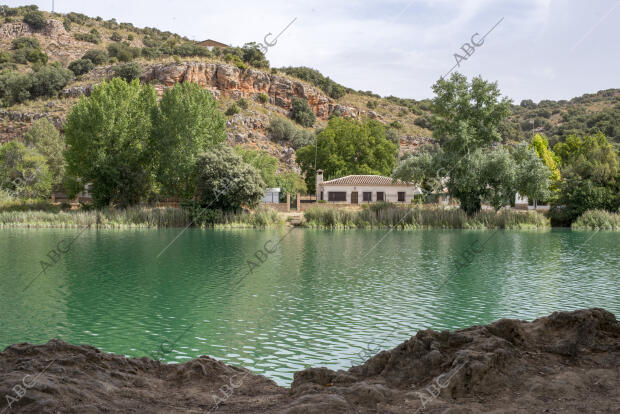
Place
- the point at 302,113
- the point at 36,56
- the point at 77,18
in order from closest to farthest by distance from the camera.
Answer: the point at 36,56 → the point at 302,113 → the point at 77,18

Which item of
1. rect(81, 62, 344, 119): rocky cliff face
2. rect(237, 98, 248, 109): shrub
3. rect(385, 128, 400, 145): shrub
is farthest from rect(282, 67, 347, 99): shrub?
rect(237, 98, 248, 109): shrub

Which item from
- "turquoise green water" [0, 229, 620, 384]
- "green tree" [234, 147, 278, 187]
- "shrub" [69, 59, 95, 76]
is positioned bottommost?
"turquoise green water" [0, 229, 620, 384]

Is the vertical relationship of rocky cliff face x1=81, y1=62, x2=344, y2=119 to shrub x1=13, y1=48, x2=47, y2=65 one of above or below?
below

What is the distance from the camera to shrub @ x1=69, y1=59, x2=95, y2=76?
92.4 m

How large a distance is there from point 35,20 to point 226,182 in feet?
279

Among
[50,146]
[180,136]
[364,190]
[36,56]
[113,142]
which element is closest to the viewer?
[180,136]

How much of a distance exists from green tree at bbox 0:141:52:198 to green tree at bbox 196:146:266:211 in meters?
20.0

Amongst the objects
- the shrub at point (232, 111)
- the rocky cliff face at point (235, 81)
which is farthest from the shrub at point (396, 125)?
the shrub at point (232, 111)

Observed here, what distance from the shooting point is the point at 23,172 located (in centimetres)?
5153

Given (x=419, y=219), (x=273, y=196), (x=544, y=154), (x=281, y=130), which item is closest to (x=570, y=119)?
(x=544, y=154)

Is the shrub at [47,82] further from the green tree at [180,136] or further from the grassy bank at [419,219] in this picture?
the grassy bank at [419,219]

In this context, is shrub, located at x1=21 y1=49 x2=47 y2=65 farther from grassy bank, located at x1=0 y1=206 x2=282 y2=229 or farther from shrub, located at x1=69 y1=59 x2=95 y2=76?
grassy bank, located at x1=0 y1=206 x2=282 y2=229

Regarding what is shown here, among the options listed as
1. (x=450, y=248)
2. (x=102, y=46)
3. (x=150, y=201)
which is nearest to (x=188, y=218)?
(x=150, y=201)

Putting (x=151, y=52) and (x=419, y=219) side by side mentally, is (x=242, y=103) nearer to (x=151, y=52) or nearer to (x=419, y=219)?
(x=151, y=52)
